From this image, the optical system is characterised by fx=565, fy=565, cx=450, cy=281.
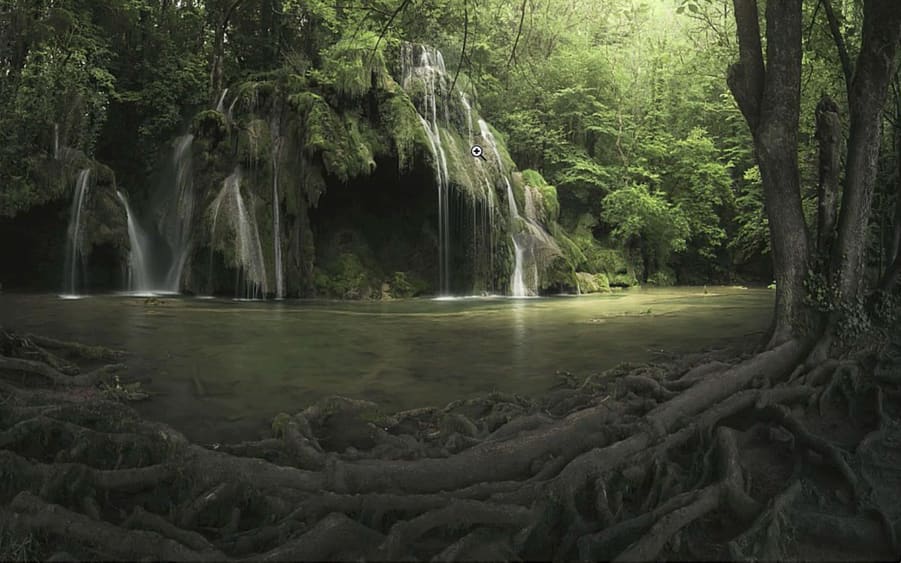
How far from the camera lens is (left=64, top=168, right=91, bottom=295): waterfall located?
18156mm

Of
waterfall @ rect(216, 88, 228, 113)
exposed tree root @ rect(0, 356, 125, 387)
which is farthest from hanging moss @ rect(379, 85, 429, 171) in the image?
exposed tree root @ rect(0, 356, 125, 387)

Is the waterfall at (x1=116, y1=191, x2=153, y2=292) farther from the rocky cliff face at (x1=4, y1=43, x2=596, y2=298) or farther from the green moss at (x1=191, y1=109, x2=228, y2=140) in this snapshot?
the green moss at (x1=191, y1=109, x2=228, y2=140)

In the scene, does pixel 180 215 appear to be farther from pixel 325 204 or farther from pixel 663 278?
pixel 663 278

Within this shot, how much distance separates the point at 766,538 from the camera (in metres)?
2.62

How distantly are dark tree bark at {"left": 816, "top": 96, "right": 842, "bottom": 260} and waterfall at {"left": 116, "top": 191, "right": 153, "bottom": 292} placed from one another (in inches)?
782

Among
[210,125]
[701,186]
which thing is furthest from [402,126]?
[701,186]

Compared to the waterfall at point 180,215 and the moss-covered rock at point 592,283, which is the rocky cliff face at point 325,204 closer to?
the waterfall at point 180,215

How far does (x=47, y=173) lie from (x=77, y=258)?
2759 millimetres

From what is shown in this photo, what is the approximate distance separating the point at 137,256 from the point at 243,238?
5.16 meters

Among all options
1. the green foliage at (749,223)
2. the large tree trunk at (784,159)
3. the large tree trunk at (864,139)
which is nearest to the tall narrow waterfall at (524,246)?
the green foliage at (749,223)

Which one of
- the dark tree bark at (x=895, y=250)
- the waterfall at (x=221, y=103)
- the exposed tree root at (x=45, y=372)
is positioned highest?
the waterfall at (x=221, y=103)

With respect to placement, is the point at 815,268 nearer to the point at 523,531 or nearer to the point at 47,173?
the point at 523,531

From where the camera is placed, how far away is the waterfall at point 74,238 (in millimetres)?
18156

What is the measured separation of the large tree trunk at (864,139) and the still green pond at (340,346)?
2.39m
